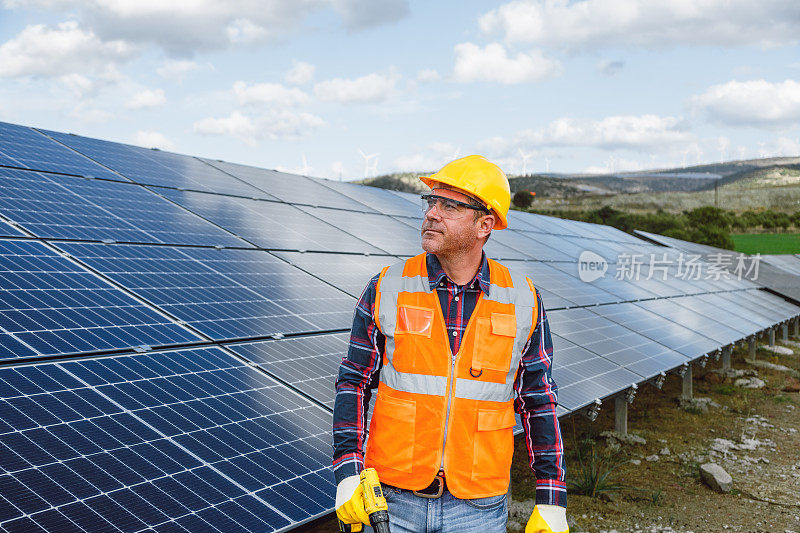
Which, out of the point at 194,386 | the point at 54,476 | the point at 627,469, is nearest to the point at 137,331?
the point at 194,386

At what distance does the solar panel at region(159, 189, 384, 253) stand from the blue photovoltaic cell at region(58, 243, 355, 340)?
4.90ft

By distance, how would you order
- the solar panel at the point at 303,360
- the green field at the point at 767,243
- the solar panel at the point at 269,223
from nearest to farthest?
the solar panel at the point at 303,360 → the solar panel at the point at 269,223 → the green field at the point at 767,243

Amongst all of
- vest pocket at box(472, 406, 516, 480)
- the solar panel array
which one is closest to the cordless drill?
vest pocket at box(472, 406, 516, 480)

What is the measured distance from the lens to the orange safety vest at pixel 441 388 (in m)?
3.68

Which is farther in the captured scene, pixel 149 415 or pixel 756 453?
pixel 756 453

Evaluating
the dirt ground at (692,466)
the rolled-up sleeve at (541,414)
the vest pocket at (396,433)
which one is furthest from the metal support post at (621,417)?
the vest pocket at (396,433)

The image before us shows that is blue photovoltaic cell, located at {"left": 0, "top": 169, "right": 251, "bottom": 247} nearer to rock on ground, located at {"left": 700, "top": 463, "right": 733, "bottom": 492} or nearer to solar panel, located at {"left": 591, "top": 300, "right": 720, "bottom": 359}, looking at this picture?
solar panel, located at {"left": 591, "top": 300, "right": 720, "bottom": 359}

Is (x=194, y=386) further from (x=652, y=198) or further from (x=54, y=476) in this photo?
(x=652, y=198)

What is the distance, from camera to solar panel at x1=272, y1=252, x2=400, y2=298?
1045cm

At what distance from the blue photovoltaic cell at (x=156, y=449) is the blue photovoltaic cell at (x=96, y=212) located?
3.68 m

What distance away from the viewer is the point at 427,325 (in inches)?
147

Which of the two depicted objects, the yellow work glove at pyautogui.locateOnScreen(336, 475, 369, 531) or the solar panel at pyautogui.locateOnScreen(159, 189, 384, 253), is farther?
the solar panel at pyautogui.locateOnScreen(159, 189, 384, 253)

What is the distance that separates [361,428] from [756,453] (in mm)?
13630

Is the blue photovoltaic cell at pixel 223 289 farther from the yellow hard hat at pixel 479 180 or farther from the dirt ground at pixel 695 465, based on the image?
the dirt ground at pixel 695 465
